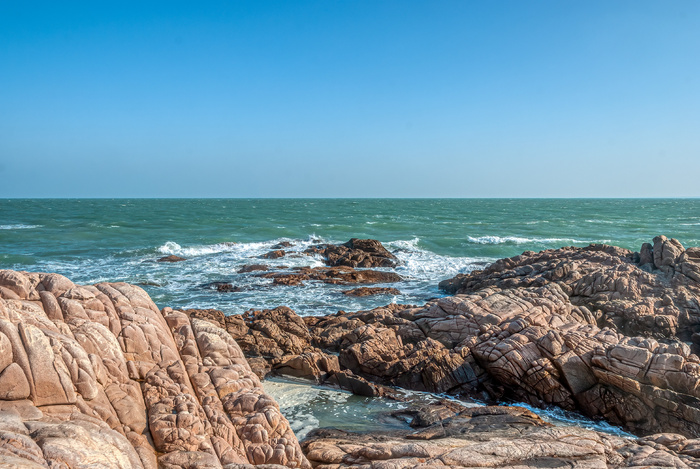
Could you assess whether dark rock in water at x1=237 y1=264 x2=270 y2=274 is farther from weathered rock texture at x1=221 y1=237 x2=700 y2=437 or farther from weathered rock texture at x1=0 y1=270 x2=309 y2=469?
weathered rock texture at x1=0 y1=270 x2=309 y2=469

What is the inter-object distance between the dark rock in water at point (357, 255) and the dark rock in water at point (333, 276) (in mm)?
2484

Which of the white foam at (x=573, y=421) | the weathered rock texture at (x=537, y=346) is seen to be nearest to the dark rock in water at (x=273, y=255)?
the weathered rock texture at (x=537, y=346)

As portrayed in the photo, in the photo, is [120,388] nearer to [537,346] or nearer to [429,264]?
[537,346]

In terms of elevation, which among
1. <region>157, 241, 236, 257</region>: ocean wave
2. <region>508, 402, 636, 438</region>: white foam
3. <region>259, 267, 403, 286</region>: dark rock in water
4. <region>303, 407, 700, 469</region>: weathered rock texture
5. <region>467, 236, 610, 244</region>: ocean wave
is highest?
<region>467, 236, 610, 244</region>: ocean wave

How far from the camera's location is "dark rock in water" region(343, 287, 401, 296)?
19.9m

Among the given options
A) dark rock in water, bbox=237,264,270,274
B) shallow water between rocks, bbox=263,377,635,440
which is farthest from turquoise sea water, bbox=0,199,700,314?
shallow water between rocks, bbox=263,377,635,440

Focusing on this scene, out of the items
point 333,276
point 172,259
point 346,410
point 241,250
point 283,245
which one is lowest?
point 346,410

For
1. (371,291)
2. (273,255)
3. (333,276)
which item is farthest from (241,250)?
(371,291)

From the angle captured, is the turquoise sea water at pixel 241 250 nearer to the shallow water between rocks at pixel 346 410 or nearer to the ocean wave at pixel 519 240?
the ocean wave at pixel 519 240

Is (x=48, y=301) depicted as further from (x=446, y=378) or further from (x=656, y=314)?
(x=656, y=314)

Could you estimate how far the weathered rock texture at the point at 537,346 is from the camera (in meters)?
8.97

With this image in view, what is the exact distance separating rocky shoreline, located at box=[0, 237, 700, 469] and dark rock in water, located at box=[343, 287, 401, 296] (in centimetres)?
587

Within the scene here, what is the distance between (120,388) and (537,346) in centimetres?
805

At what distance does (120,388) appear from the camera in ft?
18.2
